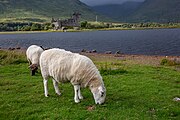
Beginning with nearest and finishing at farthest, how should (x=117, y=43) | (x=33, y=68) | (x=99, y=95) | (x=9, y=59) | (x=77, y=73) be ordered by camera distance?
(x=99, y=95), (x=77, y=73), (x=33, y=68), (x=9, y=59), (x=117, y=43)

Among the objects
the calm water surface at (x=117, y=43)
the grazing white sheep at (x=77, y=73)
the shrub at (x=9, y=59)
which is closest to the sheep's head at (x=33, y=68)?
the grazing white sheep at (x=77, y=73)

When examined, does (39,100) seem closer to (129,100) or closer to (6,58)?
(129,100)

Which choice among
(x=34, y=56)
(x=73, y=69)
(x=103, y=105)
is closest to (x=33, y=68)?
(x=34, y=56)

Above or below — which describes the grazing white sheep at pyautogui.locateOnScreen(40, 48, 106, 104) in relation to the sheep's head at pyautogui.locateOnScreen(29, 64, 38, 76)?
above

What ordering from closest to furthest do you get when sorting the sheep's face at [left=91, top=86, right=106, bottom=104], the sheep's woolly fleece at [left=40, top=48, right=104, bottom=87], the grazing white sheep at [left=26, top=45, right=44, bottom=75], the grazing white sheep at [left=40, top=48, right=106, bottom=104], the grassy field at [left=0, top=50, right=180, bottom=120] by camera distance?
the grassy field at [left=0, top=50, right=180, bottom=120], the sheep's face at [left=91, top=86, right=106, bottom=104], the grazing white sheep at [left=40, top=48, right=106, bottom=104], the sheep's woolly fleece at [left=40, top=48, right=104, bottom=87], the grazing white sheep at [left=26, top=45, right=44, bottom=75]

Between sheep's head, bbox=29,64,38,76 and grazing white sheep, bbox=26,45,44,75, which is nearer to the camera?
grazing white sheep, bbox=26,45,44,75

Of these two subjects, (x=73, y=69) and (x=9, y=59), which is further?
(x=9, y=59)

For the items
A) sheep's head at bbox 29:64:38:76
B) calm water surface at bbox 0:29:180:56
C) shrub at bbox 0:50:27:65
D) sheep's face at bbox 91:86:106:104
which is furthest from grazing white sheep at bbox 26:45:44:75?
calm water surface at bbox 0:29:180:56

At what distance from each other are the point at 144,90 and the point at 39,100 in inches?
269

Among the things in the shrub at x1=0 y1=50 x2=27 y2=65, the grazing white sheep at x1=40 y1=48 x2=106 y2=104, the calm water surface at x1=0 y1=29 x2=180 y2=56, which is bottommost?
the calm water surface at x1=0 y1=29 x2=180 y2=56

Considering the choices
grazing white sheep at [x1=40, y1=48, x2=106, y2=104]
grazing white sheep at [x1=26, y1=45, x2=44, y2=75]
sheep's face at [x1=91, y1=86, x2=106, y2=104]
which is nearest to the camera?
sheep's face at [x1=91, y1=86, x2=106, y2=104]

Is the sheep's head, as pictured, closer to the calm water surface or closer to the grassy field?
the grassy field

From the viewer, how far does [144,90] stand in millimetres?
18281

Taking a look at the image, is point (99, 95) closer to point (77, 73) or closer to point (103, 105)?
point (103, 105)
